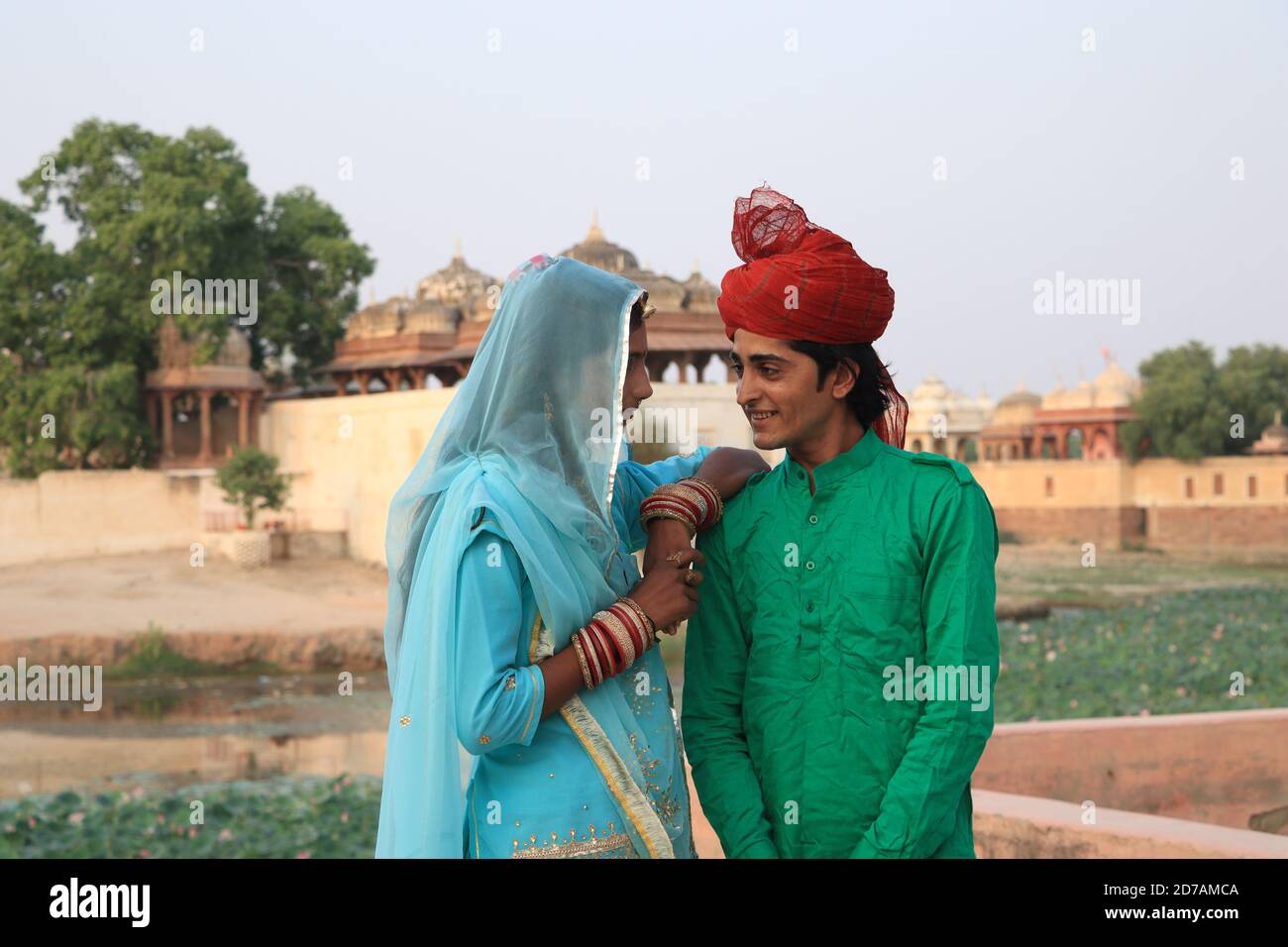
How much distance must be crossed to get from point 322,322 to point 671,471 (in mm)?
22277

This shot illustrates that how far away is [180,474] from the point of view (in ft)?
67.1

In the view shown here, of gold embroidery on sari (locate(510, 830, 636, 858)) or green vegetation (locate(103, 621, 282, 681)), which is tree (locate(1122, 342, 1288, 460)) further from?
gold embroidery on sari (locate(510, 830, 636, 858))

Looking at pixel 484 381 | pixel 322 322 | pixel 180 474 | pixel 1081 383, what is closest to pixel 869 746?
pixel 484 381

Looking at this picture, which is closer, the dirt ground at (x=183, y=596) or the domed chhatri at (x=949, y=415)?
the dirt ground at (x=183, y=596)

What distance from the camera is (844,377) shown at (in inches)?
78.0

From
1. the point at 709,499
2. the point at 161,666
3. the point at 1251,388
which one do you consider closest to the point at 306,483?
the point at 161,666

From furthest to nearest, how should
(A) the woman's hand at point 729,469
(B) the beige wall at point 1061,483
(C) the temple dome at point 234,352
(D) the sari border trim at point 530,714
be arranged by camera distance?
(B) the beige wall at point 1061,483
(C) the temple dome at point 234,352
(A) the woman's hand at point 729,469
(D) the sari border trim at point 530,714

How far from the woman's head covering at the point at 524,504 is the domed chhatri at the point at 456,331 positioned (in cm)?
1747

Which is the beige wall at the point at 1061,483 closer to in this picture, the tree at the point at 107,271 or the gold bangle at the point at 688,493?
the tree at the point at 107,271

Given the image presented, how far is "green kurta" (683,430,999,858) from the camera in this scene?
1814 mm

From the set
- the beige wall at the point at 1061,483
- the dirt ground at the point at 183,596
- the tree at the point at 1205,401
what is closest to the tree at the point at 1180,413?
the tree at the point at 1205,401

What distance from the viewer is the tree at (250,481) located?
19.3m

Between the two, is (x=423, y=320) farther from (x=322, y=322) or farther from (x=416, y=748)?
(x=416, y=748)

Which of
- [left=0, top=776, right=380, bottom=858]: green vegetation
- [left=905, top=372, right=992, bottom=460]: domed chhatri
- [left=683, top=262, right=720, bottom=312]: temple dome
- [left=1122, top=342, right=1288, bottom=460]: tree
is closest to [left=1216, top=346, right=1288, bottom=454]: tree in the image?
[left=1122, top=342, right=1288, bottom=460]: tree
